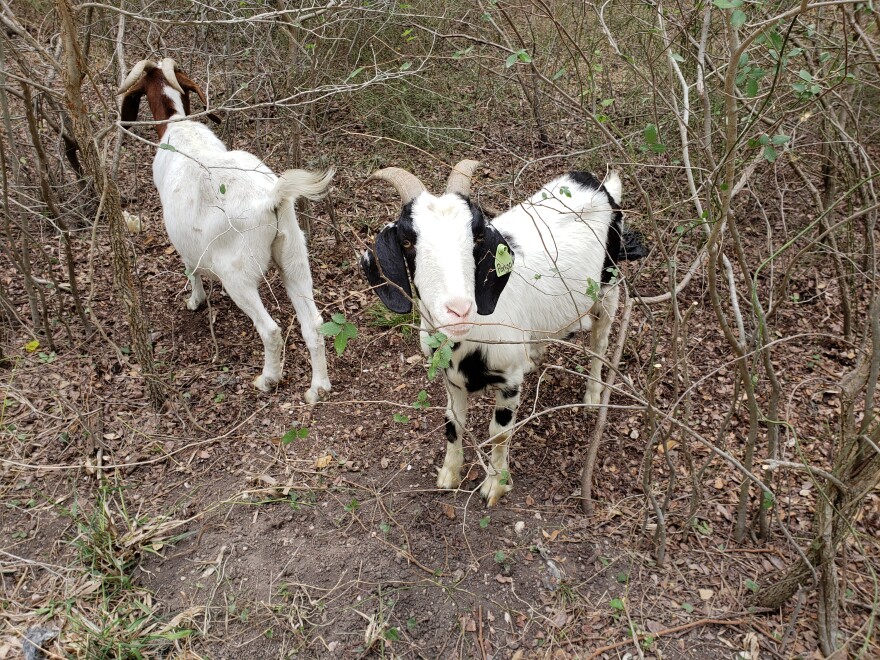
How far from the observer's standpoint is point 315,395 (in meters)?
3.90

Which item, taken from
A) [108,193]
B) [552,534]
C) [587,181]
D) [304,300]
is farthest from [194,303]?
[552,534]

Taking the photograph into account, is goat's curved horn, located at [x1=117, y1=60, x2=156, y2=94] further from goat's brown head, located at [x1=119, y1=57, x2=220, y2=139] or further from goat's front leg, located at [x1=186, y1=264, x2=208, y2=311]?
goat's front leg, located at [x1=186, y1=264, x2=208, y2=311]

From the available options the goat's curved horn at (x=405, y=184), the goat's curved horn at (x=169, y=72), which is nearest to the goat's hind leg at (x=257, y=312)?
the goat's curved horn at (x=405, y=184)

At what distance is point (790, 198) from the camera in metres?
5.59

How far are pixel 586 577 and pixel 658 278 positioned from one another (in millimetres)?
2735

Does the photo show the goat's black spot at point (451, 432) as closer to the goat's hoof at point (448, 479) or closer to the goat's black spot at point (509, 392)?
the goat's hoof at point (448, 479)

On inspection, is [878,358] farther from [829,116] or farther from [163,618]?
[163,618]

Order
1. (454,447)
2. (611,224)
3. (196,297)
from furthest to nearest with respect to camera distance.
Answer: (196,297) → (611,224) → (454,447)

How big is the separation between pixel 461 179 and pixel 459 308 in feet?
2.86

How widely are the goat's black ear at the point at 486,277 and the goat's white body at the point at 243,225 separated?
48.6 inches

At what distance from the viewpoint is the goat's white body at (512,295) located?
252 cm

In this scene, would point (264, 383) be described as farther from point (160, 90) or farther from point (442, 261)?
point (160, 90)

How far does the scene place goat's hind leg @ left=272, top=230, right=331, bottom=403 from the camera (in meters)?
3.74

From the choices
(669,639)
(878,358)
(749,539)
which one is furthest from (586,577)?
(878,358)
